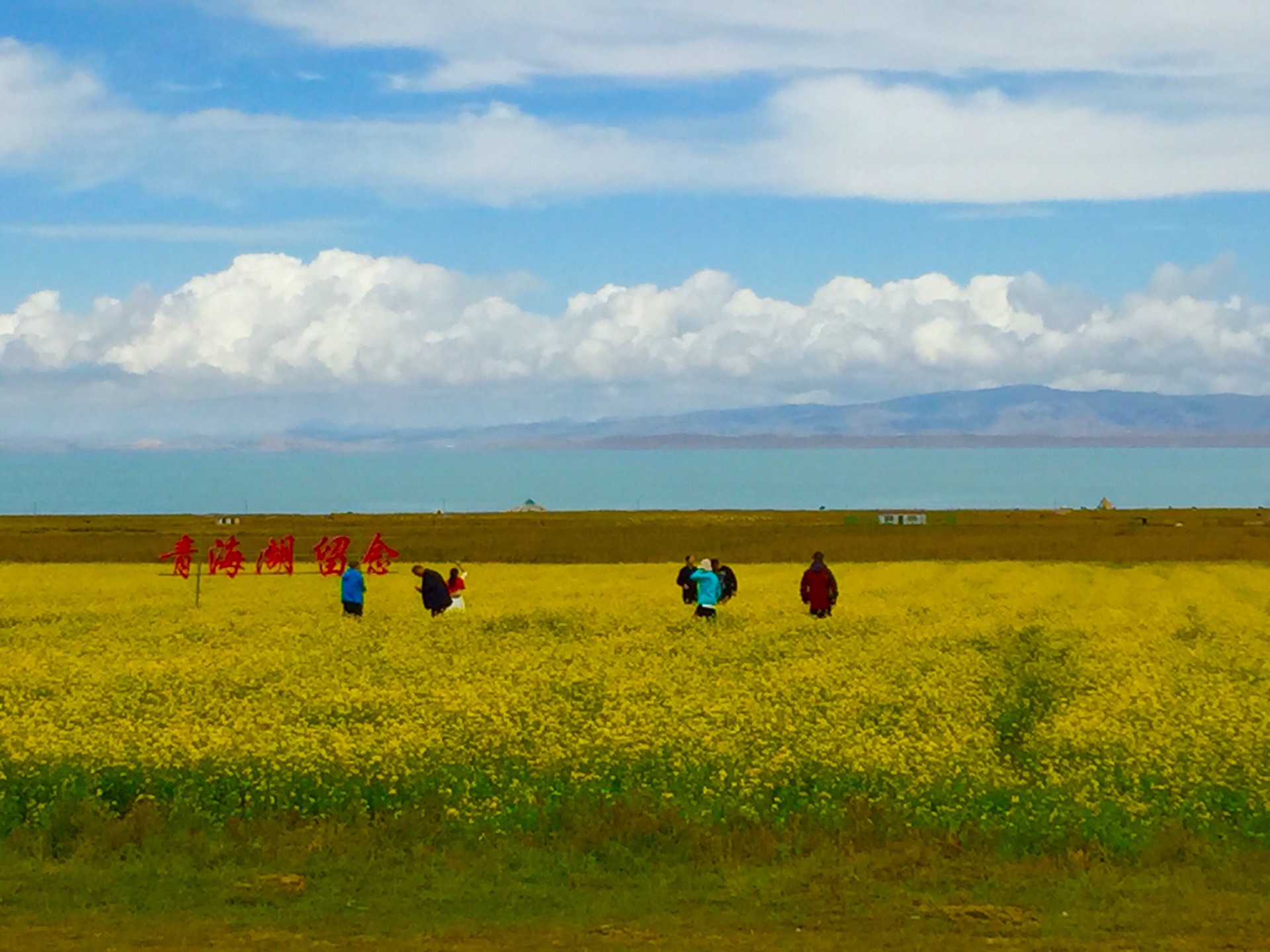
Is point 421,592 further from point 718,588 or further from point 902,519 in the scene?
point 902,519

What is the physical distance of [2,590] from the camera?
5116 centimetres

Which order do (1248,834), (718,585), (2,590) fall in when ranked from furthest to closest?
1. (2,590)
2. (718,585)
3. (1248,834)

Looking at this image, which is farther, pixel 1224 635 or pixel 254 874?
pixel 1224 635

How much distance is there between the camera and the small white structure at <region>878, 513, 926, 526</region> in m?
109

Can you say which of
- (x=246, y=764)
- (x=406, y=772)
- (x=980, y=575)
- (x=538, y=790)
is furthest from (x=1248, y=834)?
(x=980, y=575)

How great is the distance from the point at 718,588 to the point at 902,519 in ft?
278

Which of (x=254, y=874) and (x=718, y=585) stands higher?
(x=718, y=585)

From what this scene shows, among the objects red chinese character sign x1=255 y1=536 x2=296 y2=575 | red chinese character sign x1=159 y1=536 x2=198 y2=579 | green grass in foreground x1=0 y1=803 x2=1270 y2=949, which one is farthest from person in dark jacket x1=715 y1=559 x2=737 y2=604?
red chinese character sign x1=255 y1=536 x2=296 y2=575

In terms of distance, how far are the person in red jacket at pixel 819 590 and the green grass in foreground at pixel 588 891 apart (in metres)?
21.1

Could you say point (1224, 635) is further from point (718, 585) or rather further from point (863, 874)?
point (863, 874)

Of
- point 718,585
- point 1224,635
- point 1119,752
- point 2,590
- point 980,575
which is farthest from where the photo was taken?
point 980,575

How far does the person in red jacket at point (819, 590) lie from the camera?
3744 centimetres

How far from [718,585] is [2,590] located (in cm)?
2744

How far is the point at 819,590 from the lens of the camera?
37.6m
